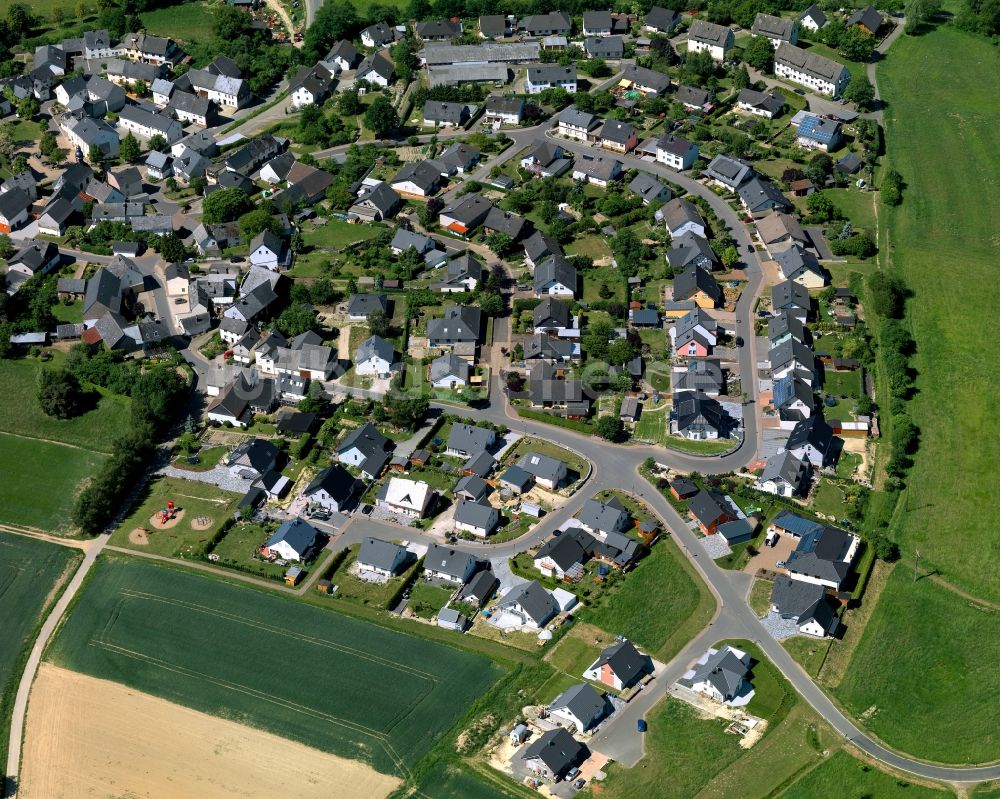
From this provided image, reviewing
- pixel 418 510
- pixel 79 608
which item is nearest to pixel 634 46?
pixel 418 510

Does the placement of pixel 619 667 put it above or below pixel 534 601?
below

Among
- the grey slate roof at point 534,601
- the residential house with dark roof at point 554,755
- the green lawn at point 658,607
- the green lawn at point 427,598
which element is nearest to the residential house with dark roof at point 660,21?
the green lawn at point 658,607

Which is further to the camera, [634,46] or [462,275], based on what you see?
[634,46]

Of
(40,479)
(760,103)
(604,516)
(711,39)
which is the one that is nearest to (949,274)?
(760,103)

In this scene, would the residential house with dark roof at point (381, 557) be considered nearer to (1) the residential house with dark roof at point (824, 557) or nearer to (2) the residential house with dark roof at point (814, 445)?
(1) the residential house with dark roof at point (824, 557)

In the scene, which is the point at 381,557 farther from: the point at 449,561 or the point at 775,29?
the point at 775,29

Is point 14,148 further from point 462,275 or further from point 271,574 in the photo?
point 271,574
